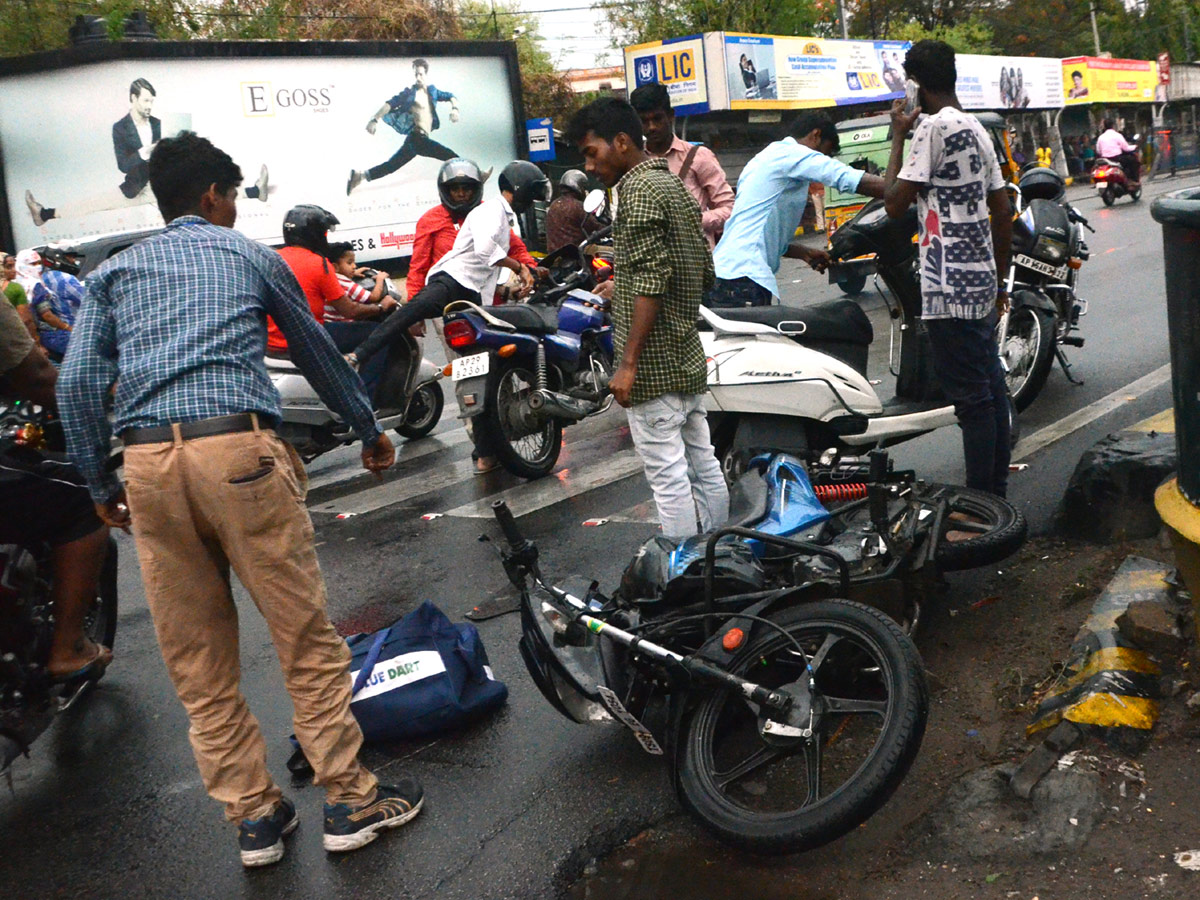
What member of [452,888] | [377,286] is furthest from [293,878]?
[377,286]

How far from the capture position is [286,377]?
7695mm

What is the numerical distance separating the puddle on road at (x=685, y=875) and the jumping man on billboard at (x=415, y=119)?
72.5ft

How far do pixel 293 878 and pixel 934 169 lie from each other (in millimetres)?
3443

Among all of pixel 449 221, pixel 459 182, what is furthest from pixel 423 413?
pixel 459 182

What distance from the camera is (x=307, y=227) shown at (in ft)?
25.6

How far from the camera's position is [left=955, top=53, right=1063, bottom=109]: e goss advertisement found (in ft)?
124

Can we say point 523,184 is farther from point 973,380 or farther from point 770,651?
point 770,651

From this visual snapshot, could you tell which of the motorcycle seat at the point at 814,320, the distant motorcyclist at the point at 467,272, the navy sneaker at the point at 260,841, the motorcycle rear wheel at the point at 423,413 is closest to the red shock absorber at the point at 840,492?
the motorcycle seat at the point at 814,320

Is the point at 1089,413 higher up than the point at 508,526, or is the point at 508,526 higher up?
the point at 508,526

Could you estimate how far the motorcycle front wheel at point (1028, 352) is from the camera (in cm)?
723

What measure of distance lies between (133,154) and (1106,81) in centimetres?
3839

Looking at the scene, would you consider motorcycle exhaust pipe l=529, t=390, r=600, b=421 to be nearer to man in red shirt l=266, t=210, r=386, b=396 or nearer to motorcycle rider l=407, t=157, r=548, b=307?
motorcycle rider l=407, t=157, r=548, b=307

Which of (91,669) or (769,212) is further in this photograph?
(769,212)

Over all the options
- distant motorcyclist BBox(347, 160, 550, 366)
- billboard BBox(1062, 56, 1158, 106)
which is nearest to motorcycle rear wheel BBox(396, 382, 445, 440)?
distant motorcyclist BBox(347, 160, 550, 366)
